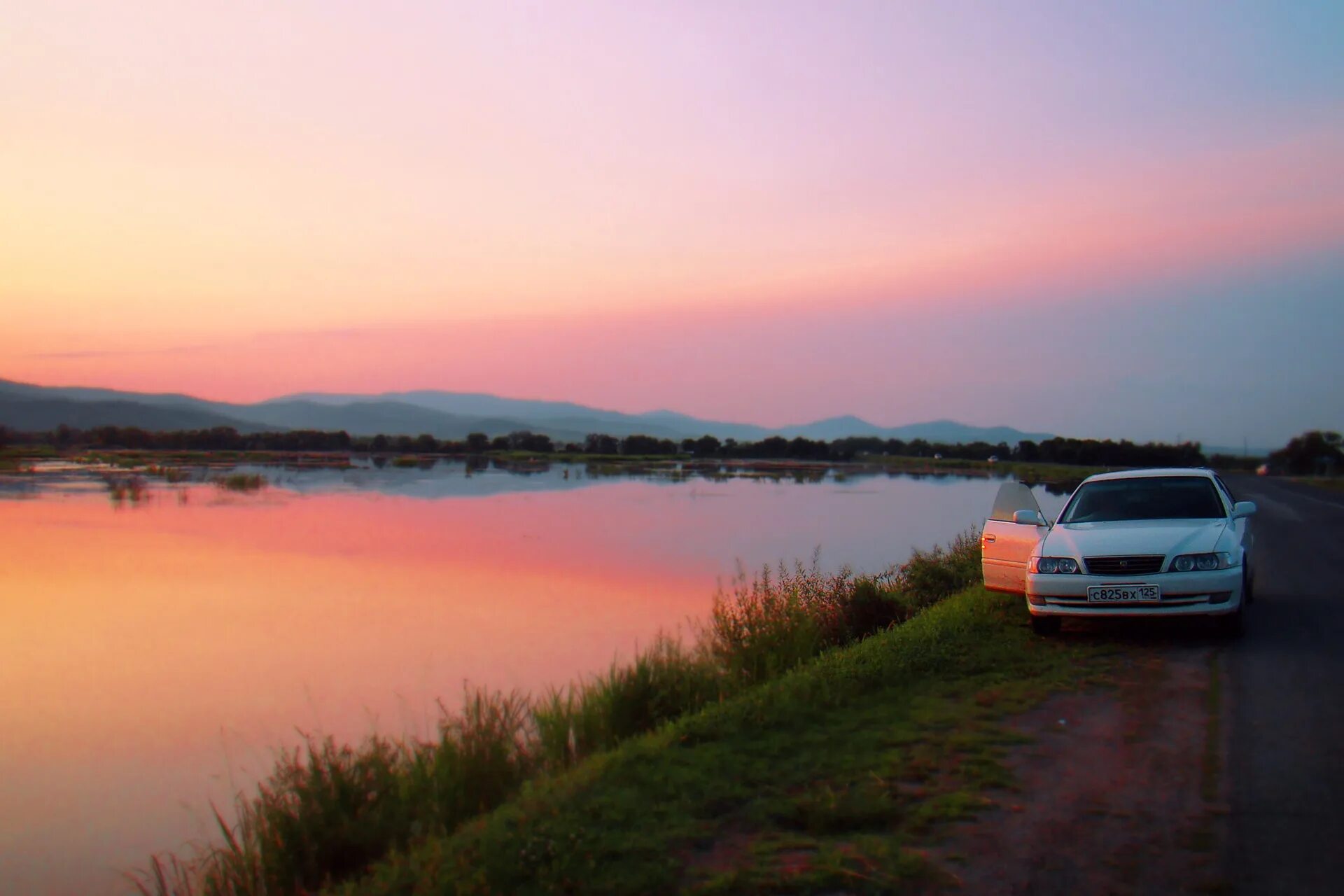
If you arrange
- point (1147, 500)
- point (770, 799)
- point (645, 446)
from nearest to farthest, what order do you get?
1. point (770, 799)
2. point (1147, 500)
3. point (645, 446)

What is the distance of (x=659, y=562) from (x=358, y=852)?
649 inches

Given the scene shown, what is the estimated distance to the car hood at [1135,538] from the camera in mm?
9523

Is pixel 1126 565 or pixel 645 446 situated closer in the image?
pixel 1126 565

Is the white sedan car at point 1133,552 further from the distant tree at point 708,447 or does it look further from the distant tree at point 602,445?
the distant tree at point 708,447

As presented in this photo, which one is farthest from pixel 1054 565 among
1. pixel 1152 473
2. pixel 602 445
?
pixel 602 445

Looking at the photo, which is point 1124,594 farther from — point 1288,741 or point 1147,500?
point 1288,741

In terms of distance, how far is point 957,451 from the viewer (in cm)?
10462

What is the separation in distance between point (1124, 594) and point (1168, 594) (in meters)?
0.40

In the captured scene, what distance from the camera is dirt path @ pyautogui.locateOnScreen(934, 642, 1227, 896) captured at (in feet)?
14.3

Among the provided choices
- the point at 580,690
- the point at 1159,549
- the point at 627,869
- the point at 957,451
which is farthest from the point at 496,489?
the point at 957,451

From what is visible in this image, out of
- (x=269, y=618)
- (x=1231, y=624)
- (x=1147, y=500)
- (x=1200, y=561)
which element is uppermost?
(x=1147, y=500)

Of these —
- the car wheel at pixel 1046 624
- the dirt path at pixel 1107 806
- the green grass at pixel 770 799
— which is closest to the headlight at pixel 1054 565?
the car wheel at pixel 1046 624

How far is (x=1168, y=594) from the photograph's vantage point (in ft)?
30.8

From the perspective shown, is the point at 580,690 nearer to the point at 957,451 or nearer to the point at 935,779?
the point at 935,779
